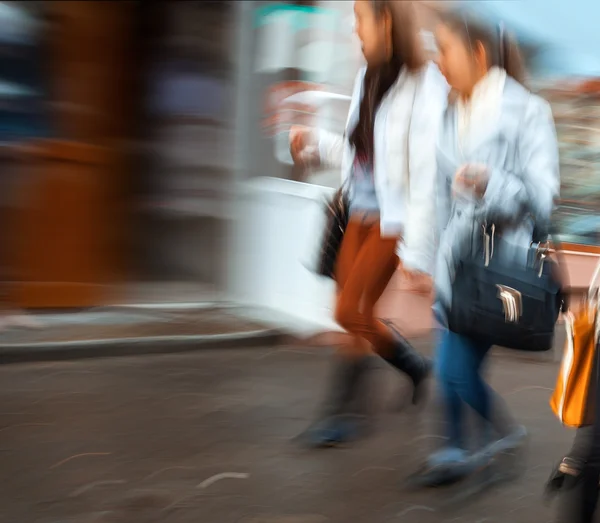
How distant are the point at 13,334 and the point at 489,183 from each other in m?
3.46

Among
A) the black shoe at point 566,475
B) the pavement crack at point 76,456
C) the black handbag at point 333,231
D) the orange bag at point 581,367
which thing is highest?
the black handbag at point 333,231

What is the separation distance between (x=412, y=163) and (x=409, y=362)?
988 mm

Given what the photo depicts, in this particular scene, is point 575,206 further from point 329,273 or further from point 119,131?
point 329,273

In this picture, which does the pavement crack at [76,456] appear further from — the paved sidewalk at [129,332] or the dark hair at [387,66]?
the dark hair at [387,66]

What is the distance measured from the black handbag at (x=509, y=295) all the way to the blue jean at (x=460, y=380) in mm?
176

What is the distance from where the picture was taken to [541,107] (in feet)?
10.6

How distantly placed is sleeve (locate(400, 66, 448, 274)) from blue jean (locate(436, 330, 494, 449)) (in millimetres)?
310

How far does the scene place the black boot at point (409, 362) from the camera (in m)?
4.00

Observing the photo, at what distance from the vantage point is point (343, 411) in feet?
13.4

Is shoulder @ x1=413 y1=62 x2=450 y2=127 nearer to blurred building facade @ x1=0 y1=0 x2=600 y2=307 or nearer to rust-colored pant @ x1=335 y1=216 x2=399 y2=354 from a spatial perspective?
rust-colored pant @ x1=335 y1=216 x2=399 y2=354

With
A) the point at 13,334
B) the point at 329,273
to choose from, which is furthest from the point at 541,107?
the point at 13,334

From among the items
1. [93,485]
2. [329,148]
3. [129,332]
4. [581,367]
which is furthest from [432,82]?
[129,332]

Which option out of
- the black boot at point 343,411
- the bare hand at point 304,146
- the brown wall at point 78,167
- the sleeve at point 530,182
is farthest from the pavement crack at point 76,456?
the brown wall at point 78,167

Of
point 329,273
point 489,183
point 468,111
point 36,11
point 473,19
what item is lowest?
point 329,273
